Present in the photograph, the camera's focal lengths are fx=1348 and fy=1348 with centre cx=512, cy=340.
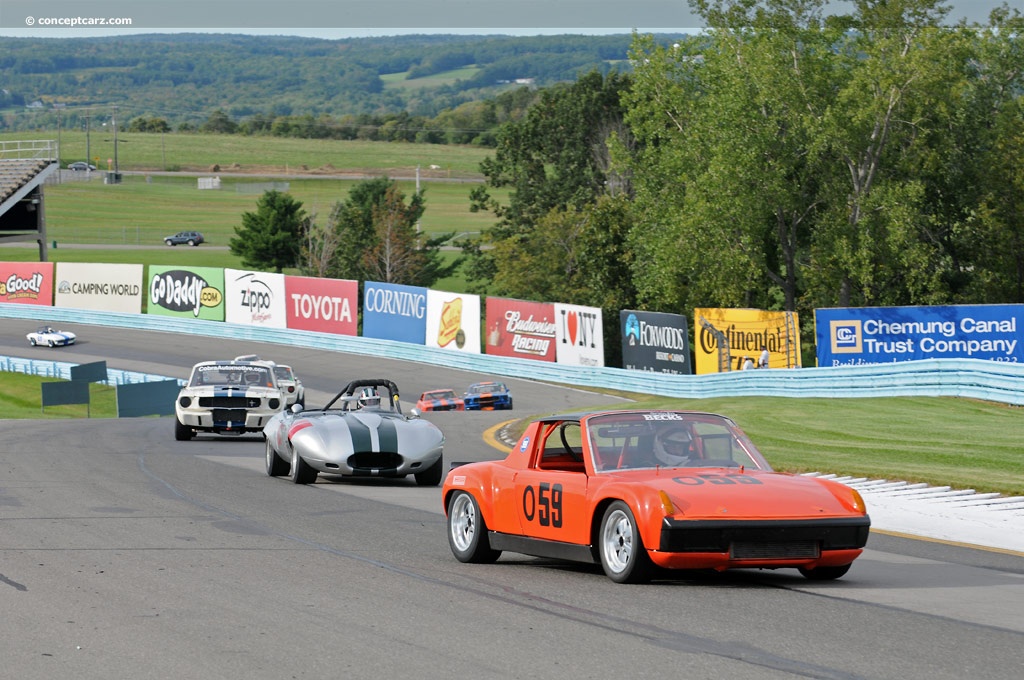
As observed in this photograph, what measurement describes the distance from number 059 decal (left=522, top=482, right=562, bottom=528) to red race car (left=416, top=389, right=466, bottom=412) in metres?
30.5

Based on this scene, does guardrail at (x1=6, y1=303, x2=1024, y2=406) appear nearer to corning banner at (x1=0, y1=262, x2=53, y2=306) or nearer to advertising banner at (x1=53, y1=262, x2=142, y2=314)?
advertising banner at (x1=53, y1=262, x2=142, y2=314)

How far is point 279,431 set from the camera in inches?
701

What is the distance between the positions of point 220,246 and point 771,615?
12537cm

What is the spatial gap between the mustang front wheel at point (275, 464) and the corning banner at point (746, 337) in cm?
2524

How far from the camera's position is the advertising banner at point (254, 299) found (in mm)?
61344

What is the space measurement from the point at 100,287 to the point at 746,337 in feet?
124

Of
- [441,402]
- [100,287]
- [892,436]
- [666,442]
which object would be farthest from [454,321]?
[666,442]

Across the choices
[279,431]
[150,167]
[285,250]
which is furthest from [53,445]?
[150,167]

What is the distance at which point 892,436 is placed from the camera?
78.5ft

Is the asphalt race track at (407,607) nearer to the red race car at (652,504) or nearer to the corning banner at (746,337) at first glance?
the red race car at (652,504)

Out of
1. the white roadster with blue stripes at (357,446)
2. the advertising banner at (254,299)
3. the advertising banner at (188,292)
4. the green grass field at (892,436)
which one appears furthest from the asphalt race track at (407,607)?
the advertising banner at (188,292)

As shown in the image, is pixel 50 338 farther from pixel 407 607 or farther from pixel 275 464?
pixel 407 607

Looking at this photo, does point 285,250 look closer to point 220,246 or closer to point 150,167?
point 220,246

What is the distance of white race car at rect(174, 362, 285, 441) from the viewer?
2403 cm
